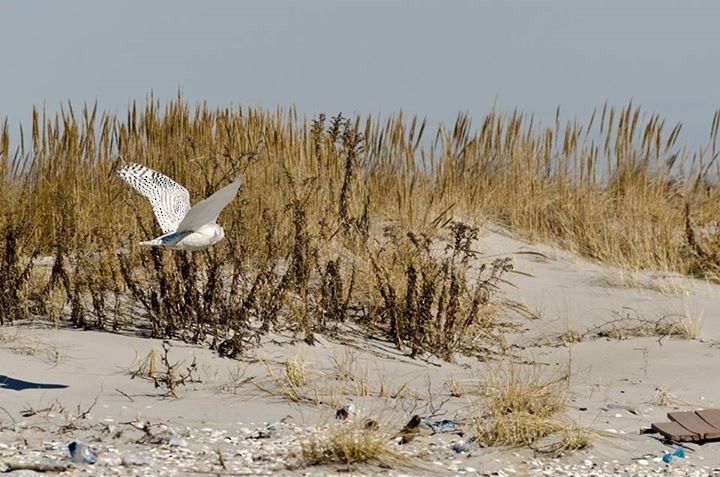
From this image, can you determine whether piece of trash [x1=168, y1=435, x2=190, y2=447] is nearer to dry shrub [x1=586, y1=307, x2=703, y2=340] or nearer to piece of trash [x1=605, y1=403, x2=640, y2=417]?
piece of trash [x1=605, y1=403, x2=640, y2=417]

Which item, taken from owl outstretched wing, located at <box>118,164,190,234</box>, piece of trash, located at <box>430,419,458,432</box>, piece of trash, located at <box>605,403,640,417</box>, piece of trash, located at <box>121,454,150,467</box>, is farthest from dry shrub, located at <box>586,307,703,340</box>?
piece of trash, located at <box>121,454,150,467</box>

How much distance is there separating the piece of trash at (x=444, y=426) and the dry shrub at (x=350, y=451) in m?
0.50

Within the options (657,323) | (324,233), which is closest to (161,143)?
(324,233)

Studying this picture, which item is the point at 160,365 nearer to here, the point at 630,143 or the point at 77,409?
the point at 77,409

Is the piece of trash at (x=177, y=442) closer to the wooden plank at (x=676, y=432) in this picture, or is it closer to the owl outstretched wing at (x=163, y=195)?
the owl outstretched wing at (x=163, y=195)

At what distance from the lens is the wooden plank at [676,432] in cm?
473

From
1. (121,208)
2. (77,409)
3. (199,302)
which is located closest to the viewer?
(77,409)

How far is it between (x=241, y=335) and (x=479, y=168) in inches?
213

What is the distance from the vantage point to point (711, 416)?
199 inches

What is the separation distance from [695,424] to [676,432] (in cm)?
19

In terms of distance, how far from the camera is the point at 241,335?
19.3 ft

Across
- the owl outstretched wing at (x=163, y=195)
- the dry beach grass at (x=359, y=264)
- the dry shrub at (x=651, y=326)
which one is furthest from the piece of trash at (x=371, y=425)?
the dry shrub at (x=651, y=326)

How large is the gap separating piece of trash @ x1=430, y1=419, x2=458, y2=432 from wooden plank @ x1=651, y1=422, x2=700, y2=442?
0.90 metres

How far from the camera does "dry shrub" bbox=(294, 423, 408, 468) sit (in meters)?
4.11
